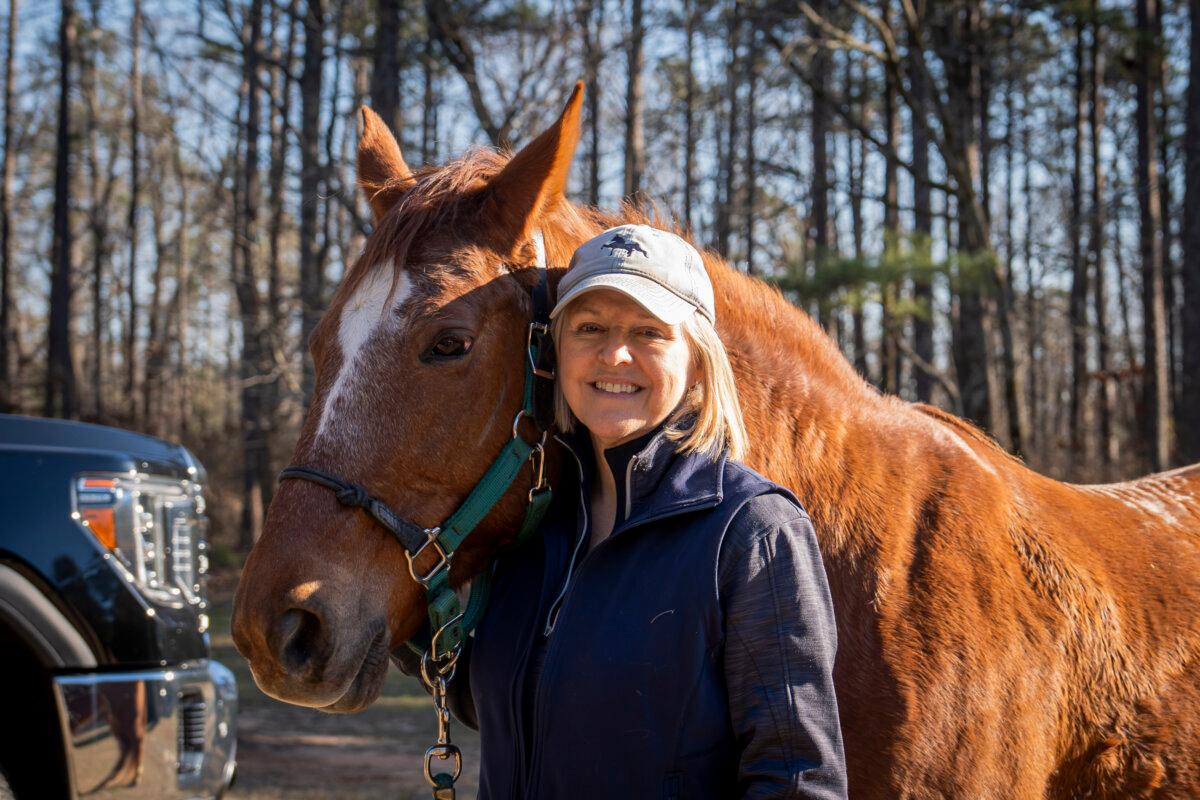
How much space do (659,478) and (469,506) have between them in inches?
16.4

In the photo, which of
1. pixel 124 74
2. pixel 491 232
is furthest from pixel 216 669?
pixel 124 74

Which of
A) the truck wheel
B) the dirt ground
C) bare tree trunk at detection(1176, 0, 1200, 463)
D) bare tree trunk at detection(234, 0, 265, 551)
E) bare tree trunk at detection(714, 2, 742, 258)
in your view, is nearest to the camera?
the truck wheel

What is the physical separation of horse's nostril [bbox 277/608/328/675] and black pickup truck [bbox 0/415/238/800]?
1731 millimetres

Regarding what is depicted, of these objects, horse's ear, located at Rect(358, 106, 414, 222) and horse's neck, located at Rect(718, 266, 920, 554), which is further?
horse's ear, located at Rect(358, 106, 414, 222)

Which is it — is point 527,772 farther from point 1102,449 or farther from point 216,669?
point 1102,449

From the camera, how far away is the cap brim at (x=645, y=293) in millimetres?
1777

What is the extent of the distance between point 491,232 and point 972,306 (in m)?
12.1


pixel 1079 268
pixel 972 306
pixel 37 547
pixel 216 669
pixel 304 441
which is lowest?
pixel 216 669

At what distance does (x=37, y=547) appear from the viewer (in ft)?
10.1

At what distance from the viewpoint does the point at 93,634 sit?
3.11 meters

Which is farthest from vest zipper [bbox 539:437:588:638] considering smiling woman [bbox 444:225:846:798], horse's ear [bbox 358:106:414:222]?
horse's ear [bbox 358:106:414:222]

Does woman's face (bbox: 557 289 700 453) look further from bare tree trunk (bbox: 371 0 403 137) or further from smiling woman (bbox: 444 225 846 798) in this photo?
bare tree trunk (bbox: 371 0 403 137)

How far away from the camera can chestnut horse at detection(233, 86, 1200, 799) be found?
1836 mm

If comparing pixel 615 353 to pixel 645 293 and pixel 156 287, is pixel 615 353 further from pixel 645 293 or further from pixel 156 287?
pixel 156 287
